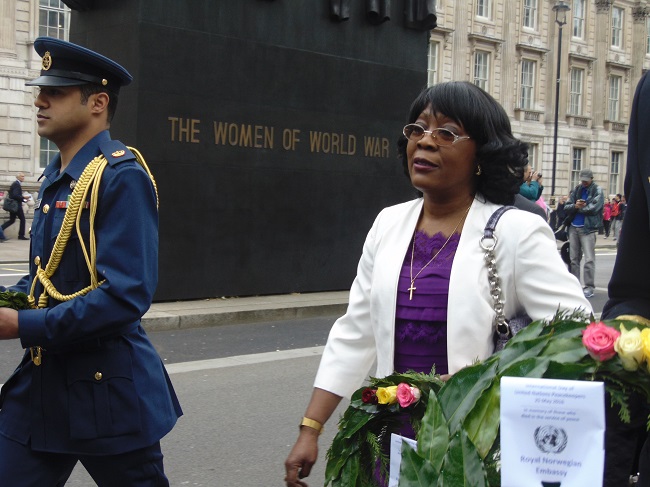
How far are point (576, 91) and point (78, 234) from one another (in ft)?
151

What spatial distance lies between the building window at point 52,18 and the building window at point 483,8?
65.5 feet

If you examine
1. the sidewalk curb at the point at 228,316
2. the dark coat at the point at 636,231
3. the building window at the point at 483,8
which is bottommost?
the sidewalk curb at the point at 228,316

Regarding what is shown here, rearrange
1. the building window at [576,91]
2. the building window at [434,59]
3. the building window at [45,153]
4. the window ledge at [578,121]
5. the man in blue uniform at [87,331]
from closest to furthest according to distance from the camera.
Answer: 1. the man in blue uniform at [87,331]
2. the building window at [45,153]
3. the building window at [434,59]
4. the window ledge at [578,121]
5. the building window at [576,91]

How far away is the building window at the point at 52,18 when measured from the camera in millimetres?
27953

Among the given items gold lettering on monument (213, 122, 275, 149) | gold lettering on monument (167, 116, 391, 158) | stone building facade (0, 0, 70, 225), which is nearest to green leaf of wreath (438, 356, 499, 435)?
gold lettering on monument (167, 116, 391, 158)

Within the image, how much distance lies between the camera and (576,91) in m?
46.2

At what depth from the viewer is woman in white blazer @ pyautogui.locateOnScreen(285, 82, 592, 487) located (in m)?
2.59

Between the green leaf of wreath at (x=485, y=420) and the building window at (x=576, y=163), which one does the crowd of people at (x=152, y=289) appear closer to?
the green leaf of wreath at (x=485, y=420)

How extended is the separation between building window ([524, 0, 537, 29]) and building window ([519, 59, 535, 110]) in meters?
1.72

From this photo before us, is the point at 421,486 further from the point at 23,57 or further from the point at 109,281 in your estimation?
the point at 23,57

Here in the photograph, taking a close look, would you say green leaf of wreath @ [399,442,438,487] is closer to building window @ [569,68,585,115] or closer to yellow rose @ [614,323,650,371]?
yellow rose @ [614,323,650,371]

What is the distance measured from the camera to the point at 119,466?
114 inches

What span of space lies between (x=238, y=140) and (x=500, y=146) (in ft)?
30.7

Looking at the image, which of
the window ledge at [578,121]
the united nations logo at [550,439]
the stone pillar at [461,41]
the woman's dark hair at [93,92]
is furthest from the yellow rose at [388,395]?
the window ledge at [578,121]
